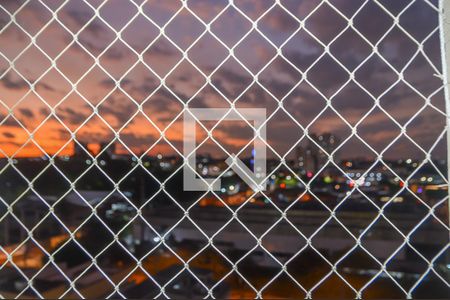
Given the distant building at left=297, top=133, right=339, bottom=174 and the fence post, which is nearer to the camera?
the fence post

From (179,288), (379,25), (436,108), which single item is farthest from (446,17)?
(179,288)

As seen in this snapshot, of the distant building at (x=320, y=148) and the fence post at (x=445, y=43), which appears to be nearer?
the fence post at (x=445, y=43)

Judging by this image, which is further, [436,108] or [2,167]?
[2,167]

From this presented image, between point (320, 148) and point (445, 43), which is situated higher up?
point (445, 43)

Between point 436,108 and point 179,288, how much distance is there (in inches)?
447

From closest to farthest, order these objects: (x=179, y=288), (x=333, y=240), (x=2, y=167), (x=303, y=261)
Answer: (x=2, y=167), (x=179, y=288), (x=333, y=240), (x=303, y=261)

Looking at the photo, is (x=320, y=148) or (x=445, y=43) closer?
(x=445, y=43)

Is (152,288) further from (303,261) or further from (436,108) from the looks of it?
(436,108)

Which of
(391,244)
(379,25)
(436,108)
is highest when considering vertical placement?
(379,25)

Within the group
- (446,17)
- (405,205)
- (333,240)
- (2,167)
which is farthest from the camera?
(405,205)

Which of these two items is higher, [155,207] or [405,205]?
[405,205]

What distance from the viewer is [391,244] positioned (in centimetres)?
1188

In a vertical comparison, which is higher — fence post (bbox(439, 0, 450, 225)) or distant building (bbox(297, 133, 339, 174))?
fence post (bbox(439, 0, 450, 225))

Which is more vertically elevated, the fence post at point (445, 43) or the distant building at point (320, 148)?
the fence post at point (445, 43)
